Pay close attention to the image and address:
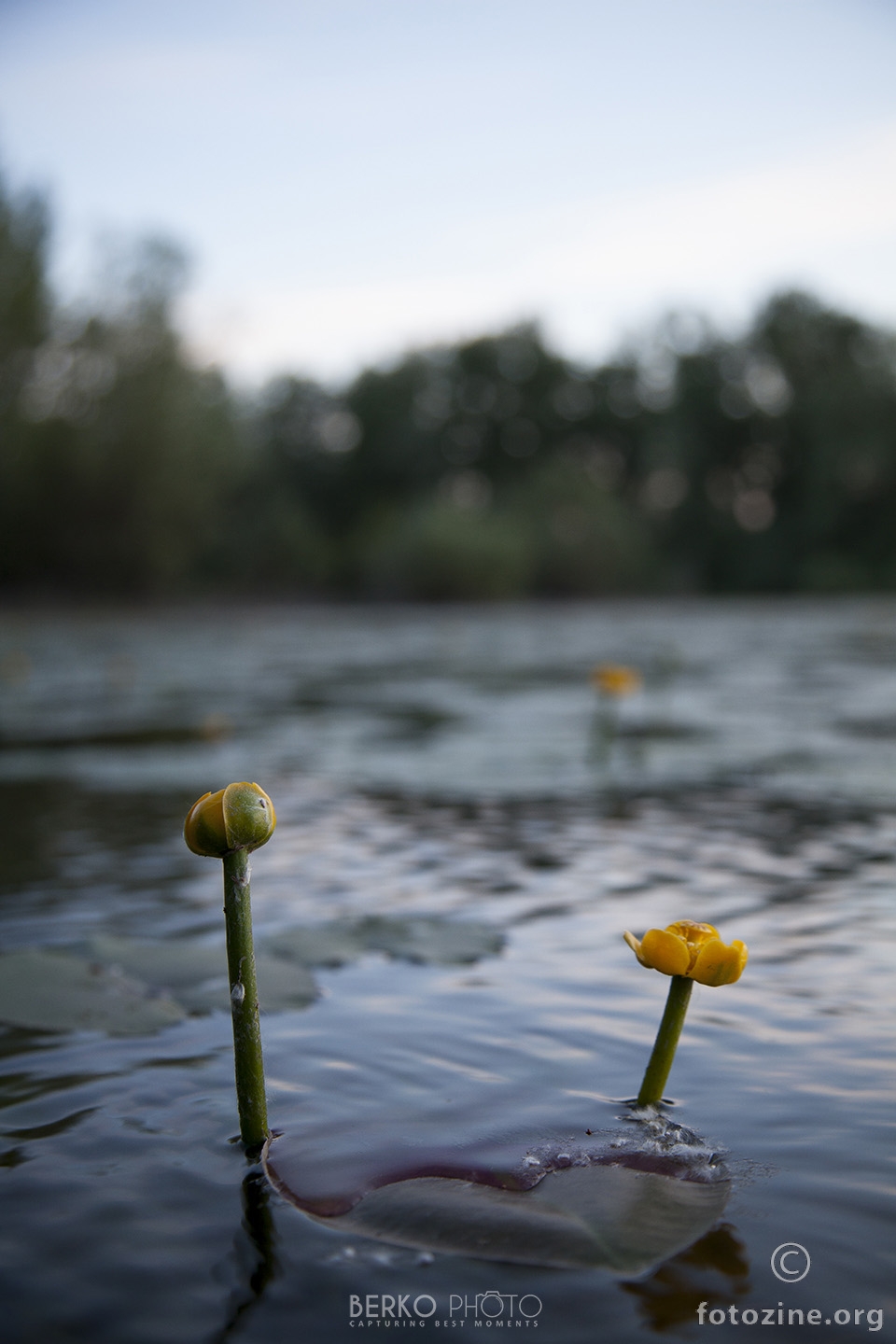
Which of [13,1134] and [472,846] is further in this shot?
[472,846]

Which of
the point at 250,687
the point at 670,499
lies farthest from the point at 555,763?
the point at 670,499

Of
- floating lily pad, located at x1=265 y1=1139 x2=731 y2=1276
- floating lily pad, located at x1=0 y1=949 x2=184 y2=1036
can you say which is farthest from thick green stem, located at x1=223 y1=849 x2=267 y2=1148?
floating lily pad, located at x1=0 y1=949 x2=184 y2=1036

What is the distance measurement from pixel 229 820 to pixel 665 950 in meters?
0.66

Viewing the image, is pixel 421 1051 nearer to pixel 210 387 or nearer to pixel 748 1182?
pixel 748 1182

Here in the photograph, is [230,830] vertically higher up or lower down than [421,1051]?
higher up

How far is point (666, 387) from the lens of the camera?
51.6 metres

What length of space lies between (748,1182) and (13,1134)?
1.26 m

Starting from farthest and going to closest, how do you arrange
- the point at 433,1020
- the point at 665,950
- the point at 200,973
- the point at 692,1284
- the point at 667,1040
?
1. the point at 200,973
2. the point at 433,1020
3. the point at 667,1040
4. the point at 665,950
5. the point at 692,1284

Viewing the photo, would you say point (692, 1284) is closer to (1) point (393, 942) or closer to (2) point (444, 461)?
(1) point (393, 942)

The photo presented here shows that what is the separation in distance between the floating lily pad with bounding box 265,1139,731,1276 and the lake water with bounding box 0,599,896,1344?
0.02 meters

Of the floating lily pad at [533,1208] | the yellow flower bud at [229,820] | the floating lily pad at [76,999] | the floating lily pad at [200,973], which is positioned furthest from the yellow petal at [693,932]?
the floating lily pad at [76,999]

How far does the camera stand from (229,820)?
1.72 m

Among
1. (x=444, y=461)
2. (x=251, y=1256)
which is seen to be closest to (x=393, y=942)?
(x=251, y=1256)

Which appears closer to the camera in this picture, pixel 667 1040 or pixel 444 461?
pixel 667 1040
